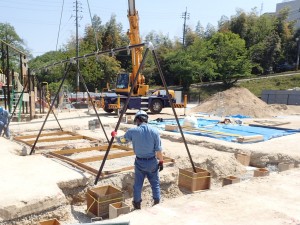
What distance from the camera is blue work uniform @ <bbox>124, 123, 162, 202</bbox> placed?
4953 millimetres

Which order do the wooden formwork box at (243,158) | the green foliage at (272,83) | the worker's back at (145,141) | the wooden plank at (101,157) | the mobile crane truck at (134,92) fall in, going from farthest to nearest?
1. the green foliage at (272,83)
2. the mobile crane truck at (134,92)
3. the wooden formwork box at (243,158)
4. the wooden plank at (101,157)
5. the worker's back at (145,141)

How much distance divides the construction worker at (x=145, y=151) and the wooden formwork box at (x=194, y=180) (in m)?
1.26

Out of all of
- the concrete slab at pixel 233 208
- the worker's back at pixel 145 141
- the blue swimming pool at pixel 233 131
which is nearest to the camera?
the concrete slab at pixel 233 208

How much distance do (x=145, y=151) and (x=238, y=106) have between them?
15.5m

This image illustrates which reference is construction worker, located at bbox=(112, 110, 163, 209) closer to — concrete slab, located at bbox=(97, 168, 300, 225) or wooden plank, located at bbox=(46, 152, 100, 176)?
→ concrete slab, located at bbox=(97, 168, 300, 225)

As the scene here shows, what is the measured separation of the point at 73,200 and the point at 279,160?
564 centimetres

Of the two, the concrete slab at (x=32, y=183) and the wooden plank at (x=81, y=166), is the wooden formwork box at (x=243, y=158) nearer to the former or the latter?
the wooden plank at (x=81, y=166)

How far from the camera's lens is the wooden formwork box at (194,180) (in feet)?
20.3

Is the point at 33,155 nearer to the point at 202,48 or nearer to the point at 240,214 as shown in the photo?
the point at 240,214

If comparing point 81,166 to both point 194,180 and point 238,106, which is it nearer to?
point 194,180

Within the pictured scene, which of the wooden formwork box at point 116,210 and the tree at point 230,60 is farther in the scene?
the tree at point 230,60

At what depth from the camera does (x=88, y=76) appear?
3303 cm

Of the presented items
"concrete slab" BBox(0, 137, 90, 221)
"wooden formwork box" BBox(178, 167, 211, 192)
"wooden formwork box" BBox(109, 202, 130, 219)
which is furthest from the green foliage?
"wooden formwork box" BBox(109, 202, 130, 219)

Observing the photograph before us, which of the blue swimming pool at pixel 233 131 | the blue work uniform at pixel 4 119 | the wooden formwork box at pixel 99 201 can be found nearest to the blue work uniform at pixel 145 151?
the wooden formwork box at pixel 99 201
